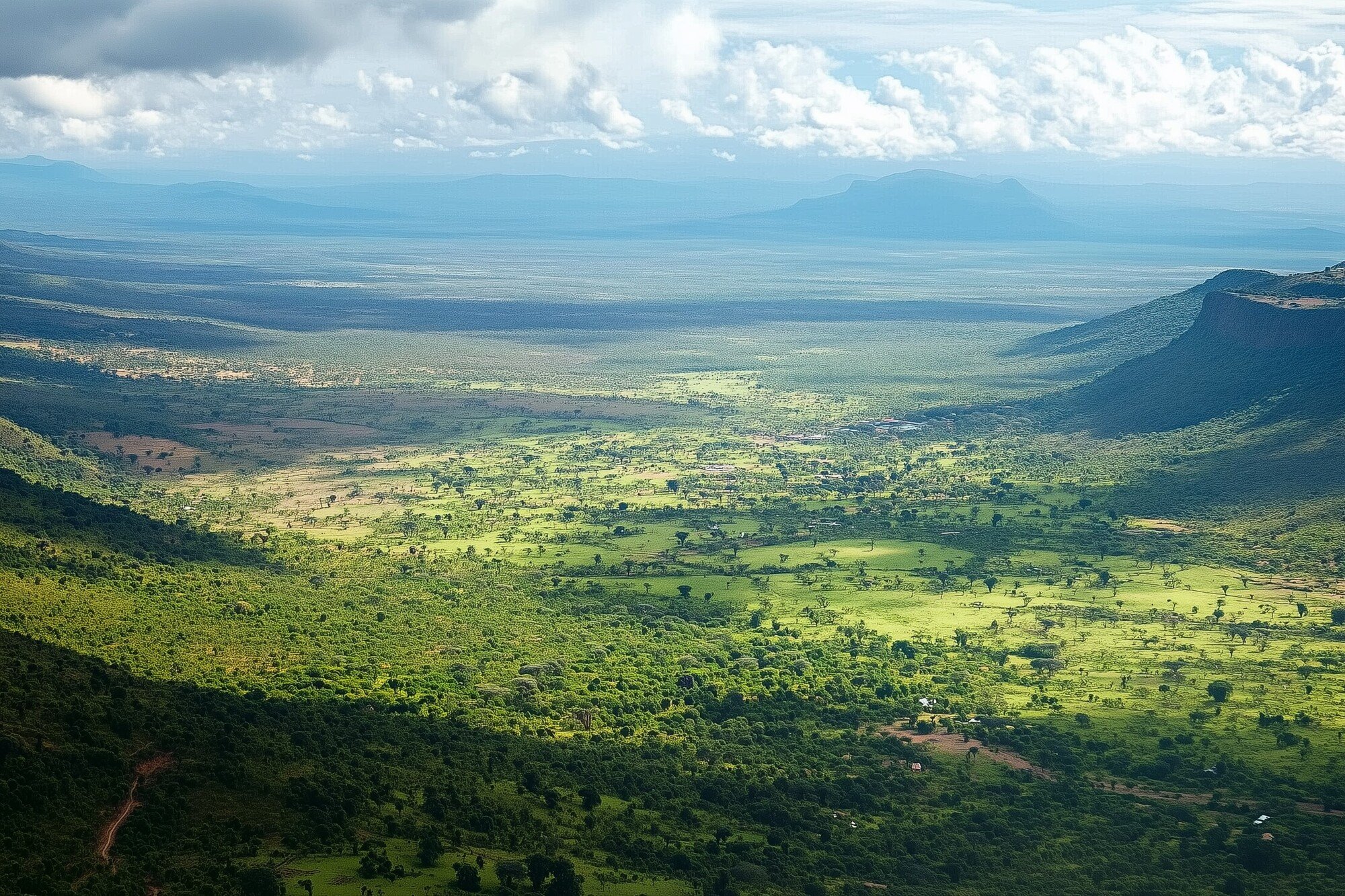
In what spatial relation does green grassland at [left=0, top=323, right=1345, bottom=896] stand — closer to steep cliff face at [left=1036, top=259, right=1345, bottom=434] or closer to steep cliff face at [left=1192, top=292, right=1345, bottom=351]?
steep cliff face at [left=1036, top=259, right=1345, bottom=434]

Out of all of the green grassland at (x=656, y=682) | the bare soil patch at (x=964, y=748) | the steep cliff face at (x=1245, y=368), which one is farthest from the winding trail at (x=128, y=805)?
the steep cliff face at (x=1245, y=368)

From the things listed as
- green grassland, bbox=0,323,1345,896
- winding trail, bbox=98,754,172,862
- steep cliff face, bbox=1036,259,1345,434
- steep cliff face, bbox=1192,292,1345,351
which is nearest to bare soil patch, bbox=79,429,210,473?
green grassland, bbox=0,323,1345,896

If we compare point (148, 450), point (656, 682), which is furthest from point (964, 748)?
point (148, 450)

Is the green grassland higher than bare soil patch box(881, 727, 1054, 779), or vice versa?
the green grassland

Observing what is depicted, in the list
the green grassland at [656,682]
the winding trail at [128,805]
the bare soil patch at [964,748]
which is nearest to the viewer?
the winding trail at [128,805]

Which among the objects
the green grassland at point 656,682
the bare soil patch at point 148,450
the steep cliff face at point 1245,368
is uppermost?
the steep cliff face at point 1245,368

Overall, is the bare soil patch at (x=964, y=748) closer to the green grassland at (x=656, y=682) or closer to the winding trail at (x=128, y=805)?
the green grassland at (x=656, y=682)
